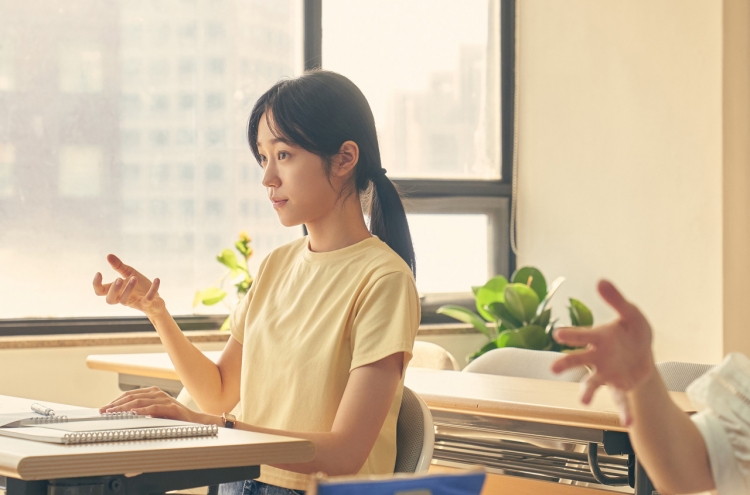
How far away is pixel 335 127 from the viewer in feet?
5.25

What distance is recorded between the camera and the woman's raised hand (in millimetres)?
1579

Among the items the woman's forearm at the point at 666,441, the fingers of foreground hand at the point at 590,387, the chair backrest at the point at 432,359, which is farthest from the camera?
the chair backrest at the point at 432,359

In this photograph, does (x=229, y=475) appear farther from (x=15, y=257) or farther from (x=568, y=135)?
(x=568, y=135)

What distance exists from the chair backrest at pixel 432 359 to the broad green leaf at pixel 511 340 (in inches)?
28.8

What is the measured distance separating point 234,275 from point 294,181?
237 centimetres

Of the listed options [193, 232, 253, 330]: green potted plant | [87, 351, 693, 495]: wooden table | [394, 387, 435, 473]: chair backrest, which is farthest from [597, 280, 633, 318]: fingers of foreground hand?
[193, 232, 253, 330]: green potted plant

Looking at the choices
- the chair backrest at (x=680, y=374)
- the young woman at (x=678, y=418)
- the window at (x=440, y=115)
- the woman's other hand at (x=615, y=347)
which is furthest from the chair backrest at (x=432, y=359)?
the woman's other hand at (x=615, y=347)

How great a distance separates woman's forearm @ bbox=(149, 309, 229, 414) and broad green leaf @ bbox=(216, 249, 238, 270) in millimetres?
2138

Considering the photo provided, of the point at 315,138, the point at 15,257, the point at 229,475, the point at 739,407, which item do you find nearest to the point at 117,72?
the point at 15,257

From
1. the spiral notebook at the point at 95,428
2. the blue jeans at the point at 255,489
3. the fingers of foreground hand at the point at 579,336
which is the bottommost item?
the blue jeans at the point at 255,489

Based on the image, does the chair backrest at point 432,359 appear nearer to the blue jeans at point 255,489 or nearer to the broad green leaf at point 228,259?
the broad green leaf at point 228,259

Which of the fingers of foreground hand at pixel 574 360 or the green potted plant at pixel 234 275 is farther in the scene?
the green potted plant at pixel 234 275

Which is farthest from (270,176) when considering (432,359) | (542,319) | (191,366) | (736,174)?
(736,174)

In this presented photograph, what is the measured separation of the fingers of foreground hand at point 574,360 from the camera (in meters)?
0.87
